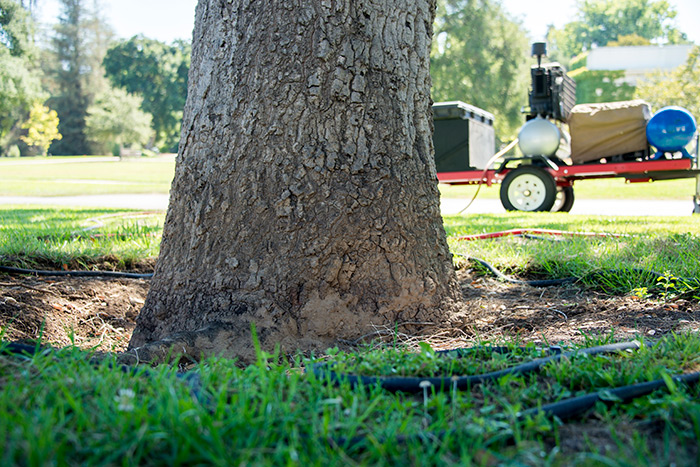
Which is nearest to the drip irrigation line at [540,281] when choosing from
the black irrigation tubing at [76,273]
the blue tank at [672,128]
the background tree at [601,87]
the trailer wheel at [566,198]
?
the black irrigation tubing at [76,273]

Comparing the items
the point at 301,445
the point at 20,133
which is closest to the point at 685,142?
the point at 301,445

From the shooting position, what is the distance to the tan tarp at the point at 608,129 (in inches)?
345

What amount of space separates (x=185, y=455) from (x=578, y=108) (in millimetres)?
9121

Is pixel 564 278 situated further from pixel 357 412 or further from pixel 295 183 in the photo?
pixel 357 412

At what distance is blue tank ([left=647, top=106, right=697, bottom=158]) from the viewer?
8.31 metres

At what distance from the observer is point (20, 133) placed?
5772cm

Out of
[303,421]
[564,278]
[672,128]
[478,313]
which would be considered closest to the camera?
[303,421]

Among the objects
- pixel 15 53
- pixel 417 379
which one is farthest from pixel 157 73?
pixel 417 379

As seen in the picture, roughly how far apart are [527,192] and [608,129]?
155 centimetres

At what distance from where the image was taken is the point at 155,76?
62.5 m

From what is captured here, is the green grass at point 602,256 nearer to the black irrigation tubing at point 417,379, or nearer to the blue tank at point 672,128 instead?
the black irrigation tubing at point 417,379

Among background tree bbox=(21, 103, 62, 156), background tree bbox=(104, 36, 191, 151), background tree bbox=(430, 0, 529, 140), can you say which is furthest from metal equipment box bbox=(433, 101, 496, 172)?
background tree bbox=(104, 36, 191, 151)

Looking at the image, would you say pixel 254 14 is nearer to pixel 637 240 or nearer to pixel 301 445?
pixel 301 445

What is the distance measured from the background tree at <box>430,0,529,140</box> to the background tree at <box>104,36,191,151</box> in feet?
129
